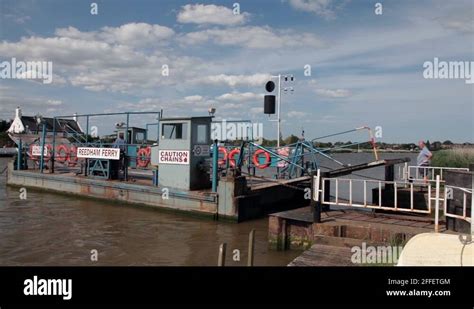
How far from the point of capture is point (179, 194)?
14711 mm

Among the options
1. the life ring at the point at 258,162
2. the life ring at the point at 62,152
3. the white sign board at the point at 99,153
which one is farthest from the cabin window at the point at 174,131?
the life ring at the point at 62,152

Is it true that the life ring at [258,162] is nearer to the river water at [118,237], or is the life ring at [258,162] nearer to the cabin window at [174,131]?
the river water at [118,237]

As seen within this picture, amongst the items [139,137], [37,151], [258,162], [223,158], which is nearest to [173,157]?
[223,158]

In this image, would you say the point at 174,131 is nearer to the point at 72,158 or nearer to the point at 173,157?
the point at 173,157

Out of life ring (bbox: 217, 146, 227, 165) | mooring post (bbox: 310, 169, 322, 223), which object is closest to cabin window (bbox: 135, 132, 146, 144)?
life ring (bbox: 217, 146, 227, 165)

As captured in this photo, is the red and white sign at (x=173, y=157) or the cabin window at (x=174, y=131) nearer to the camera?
the red and white sign at (x=173, y=157)

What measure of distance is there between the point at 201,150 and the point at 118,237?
483cm

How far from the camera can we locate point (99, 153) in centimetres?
1836

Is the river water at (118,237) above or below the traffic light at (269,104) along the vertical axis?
below

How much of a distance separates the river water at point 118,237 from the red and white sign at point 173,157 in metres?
1.89

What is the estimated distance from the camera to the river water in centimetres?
931

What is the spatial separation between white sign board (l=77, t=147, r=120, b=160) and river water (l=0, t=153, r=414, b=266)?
87.2 inches

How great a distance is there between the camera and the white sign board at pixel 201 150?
48.9 ft
